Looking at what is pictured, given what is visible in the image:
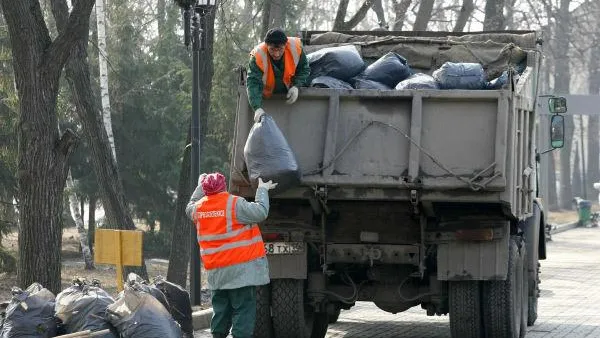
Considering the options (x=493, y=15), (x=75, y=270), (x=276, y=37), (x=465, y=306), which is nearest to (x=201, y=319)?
(x=465, y=306)

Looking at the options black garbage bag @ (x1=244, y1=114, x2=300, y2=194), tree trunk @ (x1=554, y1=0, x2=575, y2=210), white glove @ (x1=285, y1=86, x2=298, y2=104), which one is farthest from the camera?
tree trunk @ (x1=554, y1=0, x2=575, y2=210)

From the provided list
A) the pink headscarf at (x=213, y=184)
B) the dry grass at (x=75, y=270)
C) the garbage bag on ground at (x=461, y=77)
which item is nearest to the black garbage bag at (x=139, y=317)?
the pink headscarf at (x=213, y=184)

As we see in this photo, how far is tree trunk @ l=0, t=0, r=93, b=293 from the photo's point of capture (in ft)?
40.1

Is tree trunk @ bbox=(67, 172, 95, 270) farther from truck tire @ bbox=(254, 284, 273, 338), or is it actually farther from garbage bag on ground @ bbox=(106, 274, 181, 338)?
garbage bag on ground @ bbox=(106, 274, 181, 338)

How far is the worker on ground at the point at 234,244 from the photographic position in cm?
943

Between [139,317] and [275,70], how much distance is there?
2365mm

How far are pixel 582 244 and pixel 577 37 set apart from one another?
75.8 ft

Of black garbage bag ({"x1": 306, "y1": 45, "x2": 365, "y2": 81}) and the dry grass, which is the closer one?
black garbage bag ({"x1": 306, "y1": 45, "x2": 365, "y2": 81})

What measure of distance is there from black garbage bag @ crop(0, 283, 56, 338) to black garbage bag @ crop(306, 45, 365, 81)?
10.1 ft

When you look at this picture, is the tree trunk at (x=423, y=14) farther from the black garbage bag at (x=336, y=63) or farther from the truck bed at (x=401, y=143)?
the truck bed at (x=401, y=143)

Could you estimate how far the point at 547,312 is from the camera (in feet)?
48.6

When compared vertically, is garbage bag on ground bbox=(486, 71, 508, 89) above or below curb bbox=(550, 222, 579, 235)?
above

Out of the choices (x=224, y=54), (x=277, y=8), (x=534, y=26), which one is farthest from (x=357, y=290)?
(x=534, y=26)

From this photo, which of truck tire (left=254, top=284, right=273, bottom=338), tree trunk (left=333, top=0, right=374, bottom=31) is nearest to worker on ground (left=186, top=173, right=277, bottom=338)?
truck tire (left=254, top=284, right=273, bottom=338)
